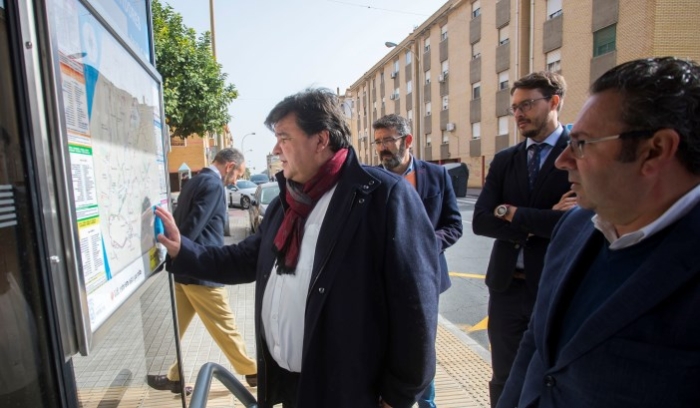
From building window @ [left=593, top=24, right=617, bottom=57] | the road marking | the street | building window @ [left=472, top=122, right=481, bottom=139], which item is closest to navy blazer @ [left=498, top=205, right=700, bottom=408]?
the street

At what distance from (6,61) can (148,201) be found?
947 millimetres

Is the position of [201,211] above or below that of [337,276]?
above

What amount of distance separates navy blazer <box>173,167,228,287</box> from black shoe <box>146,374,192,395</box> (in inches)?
29.0

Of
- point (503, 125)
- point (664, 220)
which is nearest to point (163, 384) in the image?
point (664, 220)

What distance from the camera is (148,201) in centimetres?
183

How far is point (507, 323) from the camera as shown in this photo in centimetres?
245

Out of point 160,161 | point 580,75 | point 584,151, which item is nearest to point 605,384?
point 584,151

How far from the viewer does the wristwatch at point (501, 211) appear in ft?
7.92

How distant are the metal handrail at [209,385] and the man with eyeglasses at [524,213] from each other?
4.74 feet

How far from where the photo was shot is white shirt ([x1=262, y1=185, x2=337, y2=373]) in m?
1.77

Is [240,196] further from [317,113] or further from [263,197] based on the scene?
[317,113]

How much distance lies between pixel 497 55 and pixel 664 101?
26047mm

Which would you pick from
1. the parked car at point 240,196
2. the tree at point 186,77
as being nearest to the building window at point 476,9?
the parked car at point 240,196

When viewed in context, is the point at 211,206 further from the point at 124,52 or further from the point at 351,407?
the point at 351,407
